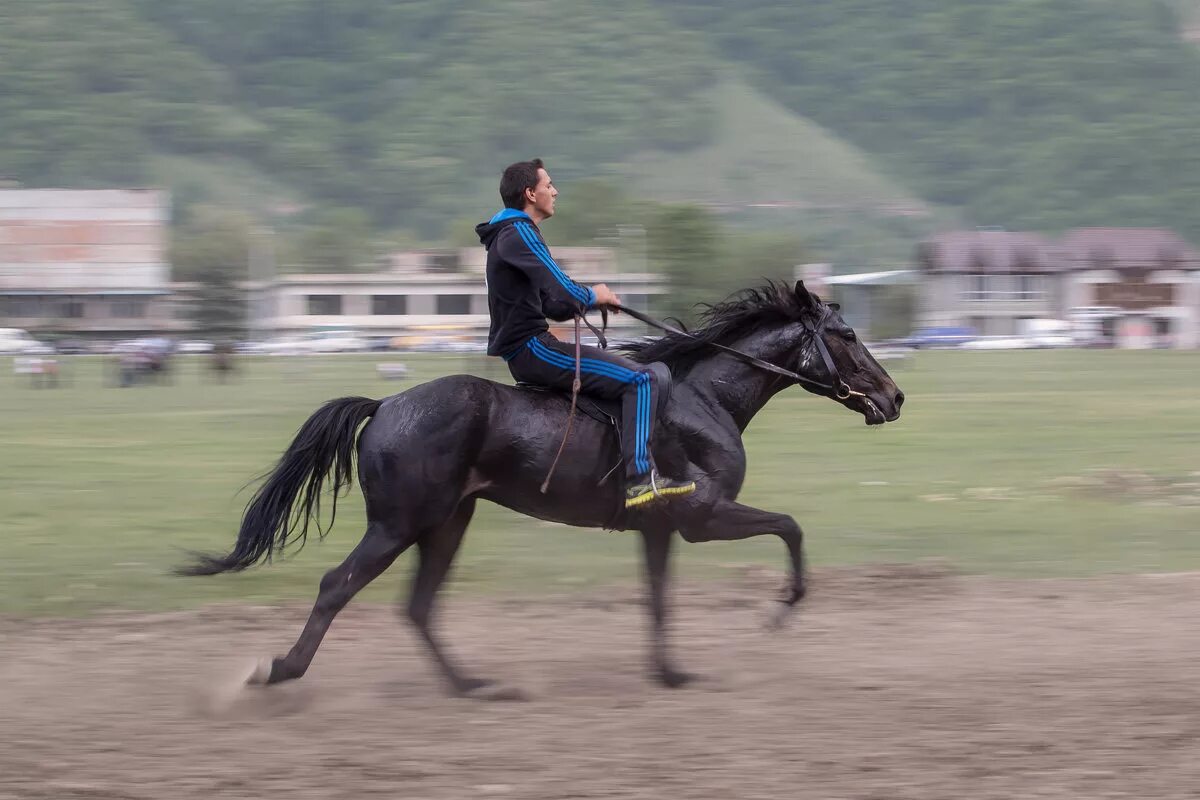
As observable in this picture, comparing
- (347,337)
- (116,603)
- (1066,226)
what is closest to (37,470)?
(116,603)

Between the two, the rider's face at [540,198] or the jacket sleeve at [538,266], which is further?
the rider's face at [540,198]

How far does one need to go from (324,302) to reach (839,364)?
111m

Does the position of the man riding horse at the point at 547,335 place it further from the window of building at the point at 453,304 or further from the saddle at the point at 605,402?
the window of building at the point at 453,304

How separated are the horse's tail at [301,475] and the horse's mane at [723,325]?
169 centimetres

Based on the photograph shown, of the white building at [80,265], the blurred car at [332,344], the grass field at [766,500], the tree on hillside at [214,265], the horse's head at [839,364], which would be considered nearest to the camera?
the horse's head at [839,364]

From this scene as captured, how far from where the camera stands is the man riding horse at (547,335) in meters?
8.02

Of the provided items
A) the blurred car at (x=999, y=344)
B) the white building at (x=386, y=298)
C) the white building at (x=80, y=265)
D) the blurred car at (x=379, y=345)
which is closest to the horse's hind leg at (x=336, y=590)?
the blurred car at (x=999, y=344)

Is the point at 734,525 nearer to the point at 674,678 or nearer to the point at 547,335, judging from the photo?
the point at 674,678

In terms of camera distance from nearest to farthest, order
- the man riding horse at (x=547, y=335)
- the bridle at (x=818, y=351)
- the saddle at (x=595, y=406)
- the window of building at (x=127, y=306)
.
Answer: the man riding horse at (x=547, y=335), the saddle at (x=595, y=406), the bridle at (x=818, y=351), the window of building at (x=127, y=306)

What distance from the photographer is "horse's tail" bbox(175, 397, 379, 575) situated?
26.7ft

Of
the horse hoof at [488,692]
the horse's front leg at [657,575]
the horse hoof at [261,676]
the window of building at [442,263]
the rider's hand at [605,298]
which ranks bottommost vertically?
the window of building at [442,263]

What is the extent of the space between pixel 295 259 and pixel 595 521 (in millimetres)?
132535

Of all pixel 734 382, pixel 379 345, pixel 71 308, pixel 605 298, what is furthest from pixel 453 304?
pixel 605 298

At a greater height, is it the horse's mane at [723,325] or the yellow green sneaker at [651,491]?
the horse's mane at [723,325]
